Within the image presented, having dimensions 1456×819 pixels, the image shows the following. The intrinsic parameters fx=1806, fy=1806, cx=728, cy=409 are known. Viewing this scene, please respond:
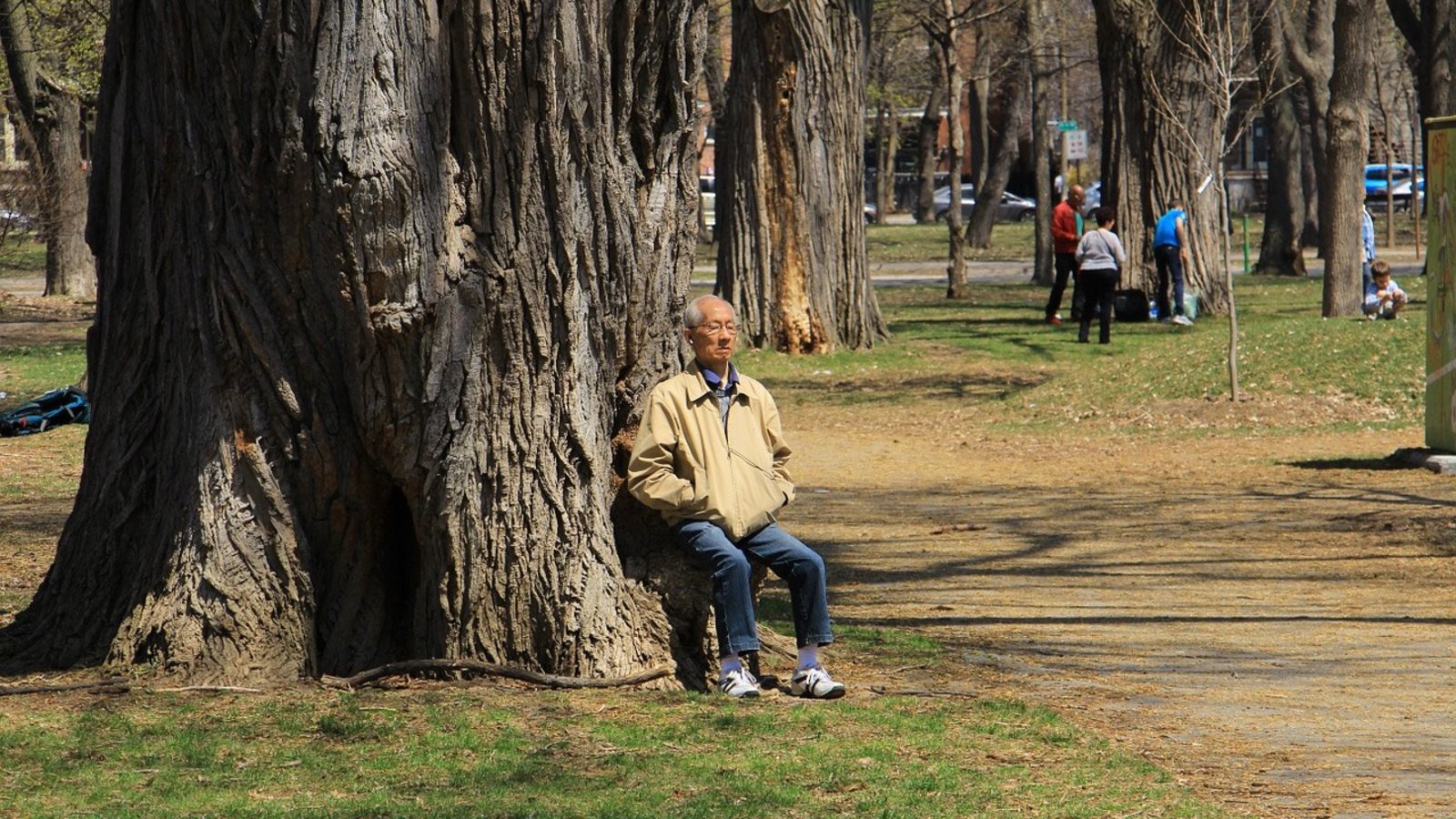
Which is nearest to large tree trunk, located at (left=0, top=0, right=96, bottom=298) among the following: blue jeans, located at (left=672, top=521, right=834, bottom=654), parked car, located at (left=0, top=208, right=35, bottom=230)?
parked car, located at (left=0, top=208, right=35, bottom=230)

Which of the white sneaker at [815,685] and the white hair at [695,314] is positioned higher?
the white hair at [695,314]

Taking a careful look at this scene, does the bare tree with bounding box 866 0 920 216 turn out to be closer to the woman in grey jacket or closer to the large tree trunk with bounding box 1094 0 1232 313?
the large tree trunk with bounding box 1094 0 1232 313

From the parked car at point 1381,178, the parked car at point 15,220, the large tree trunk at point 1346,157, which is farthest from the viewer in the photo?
the parked car at point 1381,178

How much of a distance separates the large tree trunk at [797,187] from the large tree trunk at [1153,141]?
495 centimetres

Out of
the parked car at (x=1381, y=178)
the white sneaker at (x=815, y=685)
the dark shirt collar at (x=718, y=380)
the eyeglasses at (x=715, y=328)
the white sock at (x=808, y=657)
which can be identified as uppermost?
the parked car at (x=1381, y=178)

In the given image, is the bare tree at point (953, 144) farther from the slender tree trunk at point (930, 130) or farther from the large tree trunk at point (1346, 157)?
the slender tree trunk at point (930, 130)

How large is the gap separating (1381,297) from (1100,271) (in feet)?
9.99

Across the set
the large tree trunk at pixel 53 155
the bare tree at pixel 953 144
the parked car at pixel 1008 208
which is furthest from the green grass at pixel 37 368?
the parked car at pixel 1008 208

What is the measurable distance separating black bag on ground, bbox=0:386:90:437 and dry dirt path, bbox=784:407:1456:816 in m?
5.88

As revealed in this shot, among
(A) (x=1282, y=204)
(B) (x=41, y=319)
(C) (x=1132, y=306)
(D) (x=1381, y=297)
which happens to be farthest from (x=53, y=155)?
(A) (x=1282, y=204)

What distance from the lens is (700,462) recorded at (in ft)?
20.7

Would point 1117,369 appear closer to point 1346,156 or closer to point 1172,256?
point 1346,156

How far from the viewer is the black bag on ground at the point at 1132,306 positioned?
23484 millimetres

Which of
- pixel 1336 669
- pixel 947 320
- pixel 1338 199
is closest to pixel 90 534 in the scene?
pixel 1336 669
